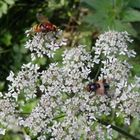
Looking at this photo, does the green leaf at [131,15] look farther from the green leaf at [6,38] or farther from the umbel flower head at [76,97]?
the green leaf at [6,38]

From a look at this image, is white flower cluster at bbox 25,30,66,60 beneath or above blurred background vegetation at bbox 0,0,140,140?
above

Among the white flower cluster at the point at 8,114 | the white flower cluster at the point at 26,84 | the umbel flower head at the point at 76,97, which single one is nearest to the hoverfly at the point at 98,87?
the umbel flower head at the point at 76,97

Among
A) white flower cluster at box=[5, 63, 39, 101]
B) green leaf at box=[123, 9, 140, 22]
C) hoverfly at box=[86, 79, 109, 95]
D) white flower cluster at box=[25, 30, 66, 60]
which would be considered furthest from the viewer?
green leaf at box=[123, 9, 140, 22]

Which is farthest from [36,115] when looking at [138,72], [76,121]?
[138,72]

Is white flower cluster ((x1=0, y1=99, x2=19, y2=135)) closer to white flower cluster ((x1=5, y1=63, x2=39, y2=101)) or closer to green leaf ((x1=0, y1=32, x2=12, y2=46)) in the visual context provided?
white flower cluster ((x1=5, y1=63, x2=39, y2=101))

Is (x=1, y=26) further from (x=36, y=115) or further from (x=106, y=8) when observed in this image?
(x=36, y=115)

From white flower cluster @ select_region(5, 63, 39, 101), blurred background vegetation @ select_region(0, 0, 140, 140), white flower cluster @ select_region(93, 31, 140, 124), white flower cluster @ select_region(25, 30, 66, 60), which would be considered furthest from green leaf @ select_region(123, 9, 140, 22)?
white flower cluster @ select_region(5, 63, 39, 101)
